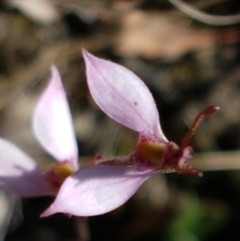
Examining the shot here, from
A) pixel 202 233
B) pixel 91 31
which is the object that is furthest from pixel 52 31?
pixel 202 233

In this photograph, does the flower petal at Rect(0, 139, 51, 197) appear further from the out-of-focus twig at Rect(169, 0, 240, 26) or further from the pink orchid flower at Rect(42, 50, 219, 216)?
the out-of-focus twig at Rect(169, 0, 240, 26)

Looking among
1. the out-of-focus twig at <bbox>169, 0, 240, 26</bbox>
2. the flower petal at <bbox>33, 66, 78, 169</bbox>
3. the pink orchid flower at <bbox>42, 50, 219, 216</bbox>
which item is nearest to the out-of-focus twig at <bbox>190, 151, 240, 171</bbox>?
the out-of-focus twig at <bbox>169, 0, 240, 26</bbox>

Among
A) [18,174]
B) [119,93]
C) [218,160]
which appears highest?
[119,93]

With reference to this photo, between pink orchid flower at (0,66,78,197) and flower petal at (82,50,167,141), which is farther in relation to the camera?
pink orchid flower at (0,66,78,197)

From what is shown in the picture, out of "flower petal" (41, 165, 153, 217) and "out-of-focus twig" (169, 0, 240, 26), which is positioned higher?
"out-of-focus twig" (169, 0, 240, 26)

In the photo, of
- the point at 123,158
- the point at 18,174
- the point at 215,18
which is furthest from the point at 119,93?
the point at 215,18

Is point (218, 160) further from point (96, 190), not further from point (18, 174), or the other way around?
point (96, 190)

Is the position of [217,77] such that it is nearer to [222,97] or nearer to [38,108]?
[222,97]
